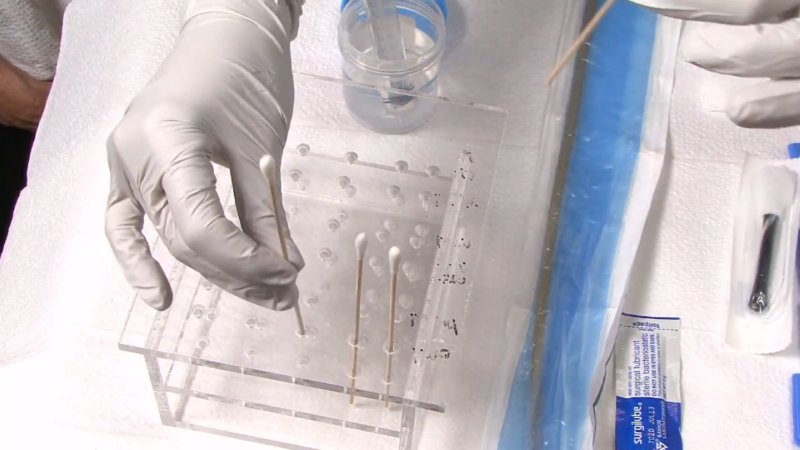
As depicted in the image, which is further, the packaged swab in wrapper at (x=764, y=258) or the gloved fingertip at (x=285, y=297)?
the packaged swab in wrapper at (x=764, y=258)

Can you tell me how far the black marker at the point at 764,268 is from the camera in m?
0.66

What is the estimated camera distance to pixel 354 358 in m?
0.61

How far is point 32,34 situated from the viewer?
3.27ft

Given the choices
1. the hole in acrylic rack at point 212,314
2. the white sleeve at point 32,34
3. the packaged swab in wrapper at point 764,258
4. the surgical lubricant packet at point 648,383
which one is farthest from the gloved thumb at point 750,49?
the white sleeve at point 32,34

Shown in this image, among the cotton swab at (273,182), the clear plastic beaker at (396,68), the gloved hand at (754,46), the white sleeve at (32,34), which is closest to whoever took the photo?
the cotton swab at (273,182)

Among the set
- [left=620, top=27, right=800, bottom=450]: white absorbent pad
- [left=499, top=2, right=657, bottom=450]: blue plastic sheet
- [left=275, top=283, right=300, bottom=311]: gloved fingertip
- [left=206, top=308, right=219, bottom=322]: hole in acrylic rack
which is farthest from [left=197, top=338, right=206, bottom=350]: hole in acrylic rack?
[left=620, top=27, right=800, bottom=450]: white absorbent pad

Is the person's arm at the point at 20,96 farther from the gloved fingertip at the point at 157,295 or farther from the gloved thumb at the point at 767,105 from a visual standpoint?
the gloved thumb at the point at 767,105

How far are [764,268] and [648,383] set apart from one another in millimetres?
158

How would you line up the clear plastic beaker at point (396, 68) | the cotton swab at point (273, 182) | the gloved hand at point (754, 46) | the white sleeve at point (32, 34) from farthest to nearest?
the white sleeve at point (32, 34) → the clear plastic beaker at point (396, 68) → the gloved hand at point (754, 46) → the cotton swab at point (273, 182)

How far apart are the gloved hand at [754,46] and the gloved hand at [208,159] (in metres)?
0.31

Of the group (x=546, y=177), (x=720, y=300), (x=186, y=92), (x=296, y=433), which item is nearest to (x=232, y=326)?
(x=296, y=433)

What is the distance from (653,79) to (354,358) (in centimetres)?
47

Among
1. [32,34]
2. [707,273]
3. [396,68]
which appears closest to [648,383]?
[707,273]

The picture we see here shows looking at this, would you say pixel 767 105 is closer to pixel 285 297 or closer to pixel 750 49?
pixel 750 49
